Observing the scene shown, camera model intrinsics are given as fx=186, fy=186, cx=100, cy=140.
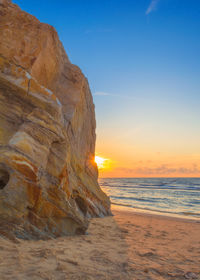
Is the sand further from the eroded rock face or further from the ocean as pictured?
the ocean

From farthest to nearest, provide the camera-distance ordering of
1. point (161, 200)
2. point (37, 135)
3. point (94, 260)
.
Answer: point (161, 200) → point (37, 135) → point (94, 260)

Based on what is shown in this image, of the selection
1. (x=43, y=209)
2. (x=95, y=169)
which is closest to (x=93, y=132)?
(x=95, y=169)

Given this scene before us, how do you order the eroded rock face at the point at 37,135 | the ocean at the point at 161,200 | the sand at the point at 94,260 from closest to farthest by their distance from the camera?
the sand at the point at 94,260, the eroded rock face at the point at 37,135, the ocean at the point at 161,200

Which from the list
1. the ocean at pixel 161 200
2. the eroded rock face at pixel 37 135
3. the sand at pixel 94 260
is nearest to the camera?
the sand at pixel 94 260

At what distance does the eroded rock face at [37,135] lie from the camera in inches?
214

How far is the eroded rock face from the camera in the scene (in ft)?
17.9

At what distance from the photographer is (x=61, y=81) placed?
39.1ft

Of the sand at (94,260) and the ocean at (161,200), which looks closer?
the sand at (94,260)

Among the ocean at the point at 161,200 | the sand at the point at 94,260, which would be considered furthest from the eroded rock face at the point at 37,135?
the ocean at the point at 161,200

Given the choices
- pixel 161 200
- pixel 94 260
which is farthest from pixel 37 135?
pixel 161 200

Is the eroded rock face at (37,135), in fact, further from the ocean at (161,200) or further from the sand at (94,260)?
the ocean at (161,200)

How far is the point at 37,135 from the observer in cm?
669

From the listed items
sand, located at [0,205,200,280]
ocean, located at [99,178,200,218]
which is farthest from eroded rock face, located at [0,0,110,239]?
ocean, located at [99,178,200,218]

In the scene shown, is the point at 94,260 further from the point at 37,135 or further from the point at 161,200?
the point at 161,200
